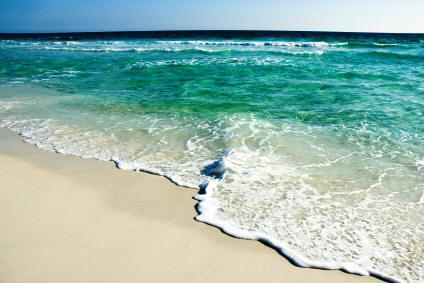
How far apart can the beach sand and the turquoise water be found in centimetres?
24

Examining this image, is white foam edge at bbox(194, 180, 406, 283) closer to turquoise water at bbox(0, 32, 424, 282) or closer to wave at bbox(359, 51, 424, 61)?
turquoise water at bbox(0, 32, 424, 282)

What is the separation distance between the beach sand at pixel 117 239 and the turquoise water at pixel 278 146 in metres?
0.24

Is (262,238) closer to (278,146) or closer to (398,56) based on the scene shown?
(278,146)

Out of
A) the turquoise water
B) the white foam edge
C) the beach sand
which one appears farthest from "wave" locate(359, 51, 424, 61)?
the beach sand

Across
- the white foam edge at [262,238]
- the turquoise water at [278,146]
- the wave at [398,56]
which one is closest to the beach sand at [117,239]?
the white foam edge at [262,238]

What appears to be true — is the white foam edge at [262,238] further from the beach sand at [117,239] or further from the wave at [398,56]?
the wave at [398,56]

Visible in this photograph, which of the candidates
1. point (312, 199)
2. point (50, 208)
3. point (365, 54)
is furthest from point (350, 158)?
point (365, 54)

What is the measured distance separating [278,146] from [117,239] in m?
3.62

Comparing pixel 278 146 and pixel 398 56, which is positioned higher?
pixel 398 56

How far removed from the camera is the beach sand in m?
2.86

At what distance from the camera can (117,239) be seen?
10.9ft

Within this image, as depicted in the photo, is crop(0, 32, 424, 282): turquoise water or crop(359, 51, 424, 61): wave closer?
crop(0, 32, 424, 282): turquoise water

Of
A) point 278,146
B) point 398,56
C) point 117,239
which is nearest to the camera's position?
point 117,239

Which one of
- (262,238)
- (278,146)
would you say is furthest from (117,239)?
(278,146)
